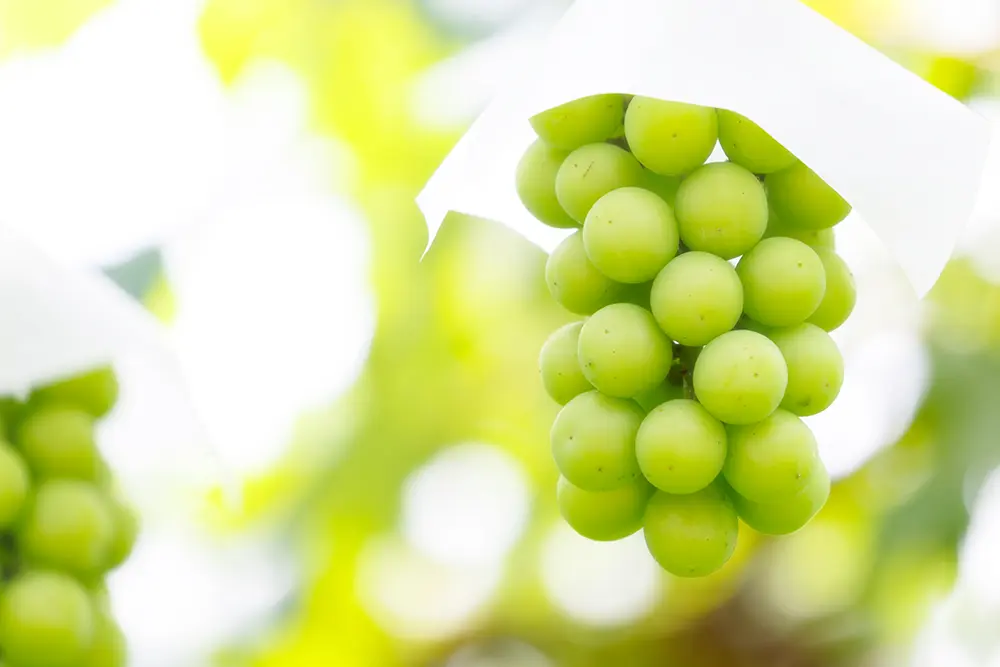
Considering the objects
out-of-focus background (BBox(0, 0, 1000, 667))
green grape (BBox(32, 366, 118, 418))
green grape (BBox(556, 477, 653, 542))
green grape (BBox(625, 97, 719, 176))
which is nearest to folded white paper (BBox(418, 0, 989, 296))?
green grape (BBox(625, 97, 719, 176))

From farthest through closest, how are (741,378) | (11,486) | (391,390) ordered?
(391,390) < (11,486) < (741,378)

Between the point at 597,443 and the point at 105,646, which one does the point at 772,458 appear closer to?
the point at 597,443

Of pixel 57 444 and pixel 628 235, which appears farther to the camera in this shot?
pixel 57 444

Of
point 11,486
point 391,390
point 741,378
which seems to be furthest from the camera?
point 391,390

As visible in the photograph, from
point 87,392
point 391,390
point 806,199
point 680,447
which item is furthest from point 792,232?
point 391,390

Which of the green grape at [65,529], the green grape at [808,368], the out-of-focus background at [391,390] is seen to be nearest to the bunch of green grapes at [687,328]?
the green grape at [808,368]
